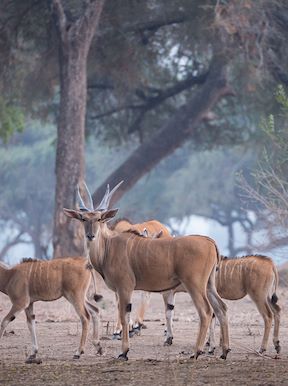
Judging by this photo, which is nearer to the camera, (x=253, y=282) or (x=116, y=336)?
(x=253, y=282)

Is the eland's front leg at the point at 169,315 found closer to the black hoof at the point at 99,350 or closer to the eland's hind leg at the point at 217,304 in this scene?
the black hoof at the point at 99,350

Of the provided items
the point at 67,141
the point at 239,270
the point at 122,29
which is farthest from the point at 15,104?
the point at 239,270

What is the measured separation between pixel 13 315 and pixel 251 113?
52.2 feet

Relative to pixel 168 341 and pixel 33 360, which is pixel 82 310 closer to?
pixel 33 360

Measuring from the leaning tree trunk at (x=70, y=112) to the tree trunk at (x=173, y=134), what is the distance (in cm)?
403

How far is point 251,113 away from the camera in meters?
25.0

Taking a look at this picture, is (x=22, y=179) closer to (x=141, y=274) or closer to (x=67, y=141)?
(x=67, y=141)

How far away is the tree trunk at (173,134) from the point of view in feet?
80.3

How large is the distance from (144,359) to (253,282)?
1.50 meters

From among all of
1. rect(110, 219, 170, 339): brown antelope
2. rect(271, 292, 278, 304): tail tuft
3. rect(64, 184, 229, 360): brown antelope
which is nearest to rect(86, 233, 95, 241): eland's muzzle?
rect(64, 184, 229, 360): brown antelope

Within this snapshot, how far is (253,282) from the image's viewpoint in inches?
410

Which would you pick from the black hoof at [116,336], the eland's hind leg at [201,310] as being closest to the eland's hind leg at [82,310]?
the eland's hind leg at [201,310]

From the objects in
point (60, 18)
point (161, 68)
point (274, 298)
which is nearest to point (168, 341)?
point (274, 298)

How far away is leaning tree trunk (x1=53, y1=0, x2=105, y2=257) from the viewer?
20.0 m
